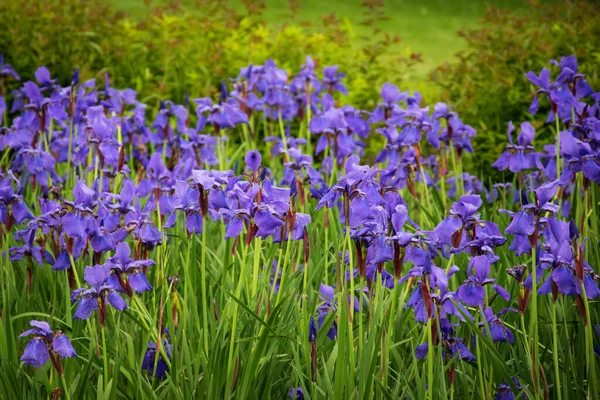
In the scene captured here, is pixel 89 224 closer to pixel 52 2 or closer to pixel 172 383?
pixel 172 383

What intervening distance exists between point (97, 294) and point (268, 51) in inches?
186

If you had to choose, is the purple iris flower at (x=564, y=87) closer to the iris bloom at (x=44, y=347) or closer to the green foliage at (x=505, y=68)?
the green foliage at (x=505, y=68)

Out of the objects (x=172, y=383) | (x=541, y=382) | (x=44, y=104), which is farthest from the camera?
(x=44, y=104)

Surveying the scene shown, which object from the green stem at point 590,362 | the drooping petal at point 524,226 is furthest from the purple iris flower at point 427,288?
the green stem at point 590,362

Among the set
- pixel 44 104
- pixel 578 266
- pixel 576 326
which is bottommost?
pixel 576 326

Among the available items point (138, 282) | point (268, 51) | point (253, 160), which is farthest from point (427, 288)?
point (268, 51)

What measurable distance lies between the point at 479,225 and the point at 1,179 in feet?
6.03

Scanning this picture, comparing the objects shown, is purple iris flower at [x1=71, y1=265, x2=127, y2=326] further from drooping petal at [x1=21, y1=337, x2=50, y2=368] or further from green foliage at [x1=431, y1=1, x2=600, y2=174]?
green foliage at [x1=431, y1=1, x2=600, y2=174]

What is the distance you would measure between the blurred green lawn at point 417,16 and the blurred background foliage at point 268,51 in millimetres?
6680

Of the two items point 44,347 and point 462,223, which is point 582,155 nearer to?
point 462,223

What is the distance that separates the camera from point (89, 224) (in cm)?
239

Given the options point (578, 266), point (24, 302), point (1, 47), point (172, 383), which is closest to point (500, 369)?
point (578, 266)

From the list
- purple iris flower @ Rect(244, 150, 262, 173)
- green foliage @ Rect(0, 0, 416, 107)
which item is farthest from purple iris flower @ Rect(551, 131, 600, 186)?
green foliage @ Rect(0, 0, 416, 107)

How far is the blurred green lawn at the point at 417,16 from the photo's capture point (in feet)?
47.0
